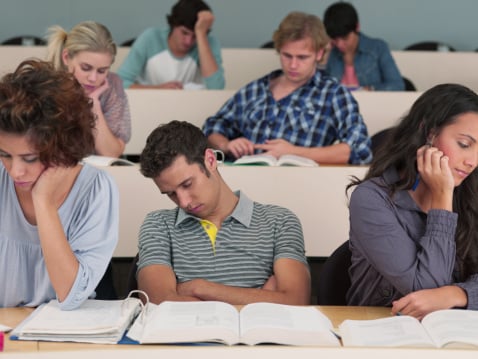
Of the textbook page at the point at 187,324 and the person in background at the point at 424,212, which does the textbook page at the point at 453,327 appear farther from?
the textbook page at the point at 187,324

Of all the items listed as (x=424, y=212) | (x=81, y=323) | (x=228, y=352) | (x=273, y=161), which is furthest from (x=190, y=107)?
(x=228, y=352)

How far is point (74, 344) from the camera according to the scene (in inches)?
64.0

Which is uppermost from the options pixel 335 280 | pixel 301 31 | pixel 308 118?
pixel 301 31

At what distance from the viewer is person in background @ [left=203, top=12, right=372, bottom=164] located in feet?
11.6

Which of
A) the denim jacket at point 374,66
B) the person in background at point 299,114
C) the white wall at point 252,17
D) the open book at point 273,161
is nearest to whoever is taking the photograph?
the open book at point 273,161

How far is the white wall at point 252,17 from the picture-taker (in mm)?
6938

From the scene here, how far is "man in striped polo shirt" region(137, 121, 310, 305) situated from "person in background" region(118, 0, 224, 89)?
231cm

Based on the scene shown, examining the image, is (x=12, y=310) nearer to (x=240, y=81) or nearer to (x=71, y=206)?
(x=71, y=206)

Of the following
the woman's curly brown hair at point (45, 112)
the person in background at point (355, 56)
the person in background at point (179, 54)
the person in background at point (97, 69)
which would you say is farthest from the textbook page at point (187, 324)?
the person in background at point (355, 56)

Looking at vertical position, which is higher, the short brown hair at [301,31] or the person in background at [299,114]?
the short brown hair at [301,31]

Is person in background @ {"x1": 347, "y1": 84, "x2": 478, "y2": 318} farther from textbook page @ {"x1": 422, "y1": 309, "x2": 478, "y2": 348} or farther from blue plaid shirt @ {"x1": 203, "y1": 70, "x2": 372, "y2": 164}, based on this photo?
blue plaid shirt @ {"x1": 203, "y1": 70, "x2": 372, "y2": 164}

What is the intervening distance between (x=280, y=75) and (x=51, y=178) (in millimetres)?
2059

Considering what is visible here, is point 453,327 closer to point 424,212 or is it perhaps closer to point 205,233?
point 424,212

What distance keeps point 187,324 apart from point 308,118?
2061 millimetres
